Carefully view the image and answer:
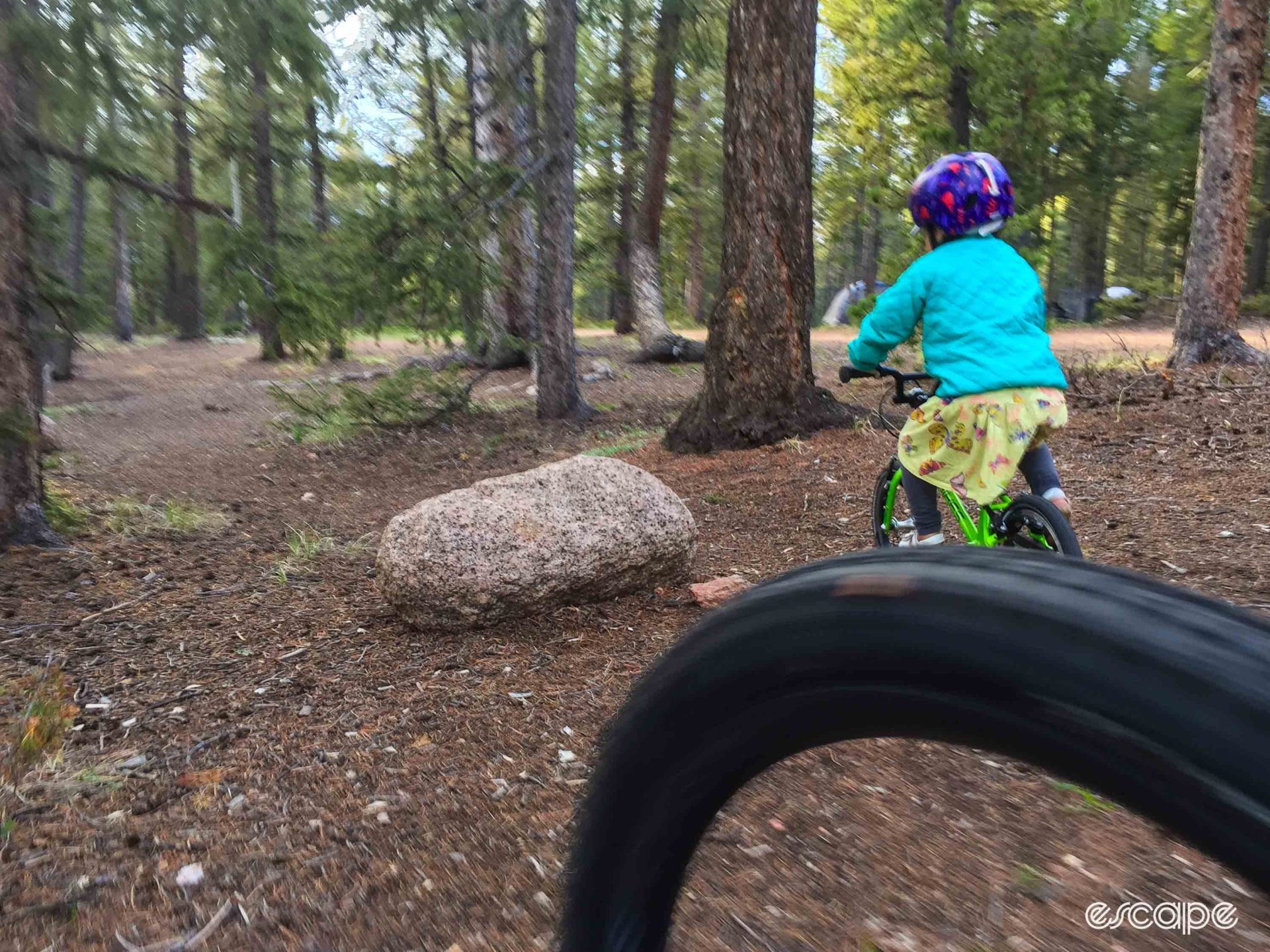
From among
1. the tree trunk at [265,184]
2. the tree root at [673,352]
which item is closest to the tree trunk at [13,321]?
the tree trunk at [265,184]

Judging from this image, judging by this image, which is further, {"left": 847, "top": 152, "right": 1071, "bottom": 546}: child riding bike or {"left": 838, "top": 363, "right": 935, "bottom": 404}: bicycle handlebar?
{"left": 838, "top": 363, "right": 935, "bottom": 404}: bicycle handlebar

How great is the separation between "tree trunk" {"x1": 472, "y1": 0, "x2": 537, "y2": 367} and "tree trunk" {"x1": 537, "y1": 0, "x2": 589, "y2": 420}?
304 millimetres

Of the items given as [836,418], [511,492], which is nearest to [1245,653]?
[511,492]

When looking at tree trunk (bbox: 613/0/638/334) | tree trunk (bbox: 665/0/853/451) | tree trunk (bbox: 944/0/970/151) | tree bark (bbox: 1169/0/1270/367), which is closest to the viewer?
tree trunk (bbox: 665/0/853/451)

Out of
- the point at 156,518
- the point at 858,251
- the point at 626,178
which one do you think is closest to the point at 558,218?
the point at 156,518

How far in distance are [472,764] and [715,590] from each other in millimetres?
1855

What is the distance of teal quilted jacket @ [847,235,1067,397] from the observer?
3.35 meters

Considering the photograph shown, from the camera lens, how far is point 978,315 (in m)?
3.40

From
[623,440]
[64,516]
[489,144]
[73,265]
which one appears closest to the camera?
[64,516]

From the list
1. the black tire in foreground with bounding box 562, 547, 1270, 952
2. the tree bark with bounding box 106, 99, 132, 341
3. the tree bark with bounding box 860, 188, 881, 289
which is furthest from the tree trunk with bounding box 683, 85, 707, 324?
the black tire in foreground with bounding box 562, 547, 1270, 952

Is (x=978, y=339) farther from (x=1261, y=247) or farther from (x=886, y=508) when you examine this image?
(x=1261, y=247)

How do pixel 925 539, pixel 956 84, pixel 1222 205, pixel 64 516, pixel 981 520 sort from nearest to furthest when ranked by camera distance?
pixel 981 520 < pixel 925 539 < pixel 64 516 < pixel 1222 205 < pixel 956 84

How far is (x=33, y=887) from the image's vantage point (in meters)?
2.51

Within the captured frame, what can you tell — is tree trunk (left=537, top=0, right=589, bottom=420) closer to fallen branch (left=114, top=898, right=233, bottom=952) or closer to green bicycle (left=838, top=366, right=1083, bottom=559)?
green bicycle (left=838, top=366, right=1083, bottom=559)
